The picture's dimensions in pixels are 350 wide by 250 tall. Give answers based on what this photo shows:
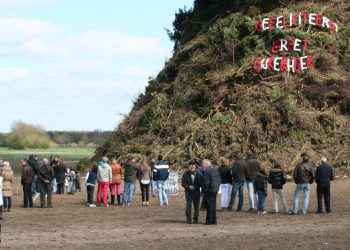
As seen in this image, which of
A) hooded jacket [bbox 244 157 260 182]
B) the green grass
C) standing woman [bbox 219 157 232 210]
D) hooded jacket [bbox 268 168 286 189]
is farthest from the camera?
the green grass

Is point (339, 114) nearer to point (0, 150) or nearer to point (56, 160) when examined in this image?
point (56, 160)

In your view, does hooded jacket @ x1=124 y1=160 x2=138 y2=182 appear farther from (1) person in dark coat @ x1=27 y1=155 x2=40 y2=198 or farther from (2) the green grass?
(2) the green grass

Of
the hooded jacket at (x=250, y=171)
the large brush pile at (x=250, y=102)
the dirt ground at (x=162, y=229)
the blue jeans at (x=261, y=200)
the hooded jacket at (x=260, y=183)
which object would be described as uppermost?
the large brush pile at (x=250, y=102)

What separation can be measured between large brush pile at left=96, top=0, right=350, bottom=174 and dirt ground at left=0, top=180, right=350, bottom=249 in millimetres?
16099

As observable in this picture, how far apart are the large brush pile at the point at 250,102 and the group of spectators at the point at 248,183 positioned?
1599 centimetres

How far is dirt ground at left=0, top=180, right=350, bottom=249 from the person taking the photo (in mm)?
18984

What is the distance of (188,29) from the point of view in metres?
59.8

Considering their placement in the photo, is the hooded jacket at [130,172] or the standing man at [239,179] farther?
the hooded jacket at [130,172]

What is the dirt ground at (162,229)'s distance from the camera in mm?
18984

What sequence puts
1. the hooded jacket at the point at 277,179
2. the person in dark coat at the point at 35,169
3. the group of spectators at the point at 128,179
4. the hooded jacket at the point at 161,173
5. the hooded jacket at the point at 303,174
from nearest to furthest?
the hooded jacket at the point at 303,174 → the hooded jacket at the point at 277,179 → the hooded jacket at the point at 161,173 → the group of spectators at the point at 128,179 → the person in dark coat at the point at 35,169

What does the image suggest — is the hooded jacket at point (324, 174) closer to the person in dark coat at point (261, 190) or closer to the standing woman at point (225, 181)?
the person in dark coat at point (261, 190)

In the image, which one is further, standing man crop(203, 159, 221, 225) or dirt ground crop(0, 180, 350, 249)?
standing man crop(203, 159, 221, 225)

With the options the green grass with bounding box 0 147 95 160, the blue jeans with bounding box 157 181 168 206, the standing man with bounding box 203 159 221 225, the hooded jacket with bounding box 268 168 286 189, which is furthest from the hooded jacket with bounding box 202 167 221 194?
the green grass with bounding box 0 147 95 160

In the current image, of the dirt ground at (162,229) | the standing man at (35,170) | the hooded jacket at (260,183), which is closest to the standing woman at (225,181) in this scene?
the dirt ground at (162,229)
